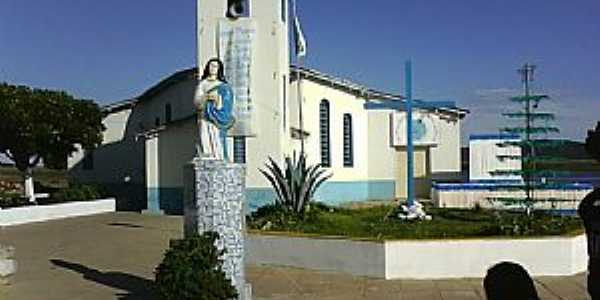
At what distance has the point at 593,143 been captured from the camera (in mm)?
2346

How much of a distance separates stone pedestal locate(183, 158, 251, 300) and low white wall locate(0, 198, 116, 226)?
15795 mm

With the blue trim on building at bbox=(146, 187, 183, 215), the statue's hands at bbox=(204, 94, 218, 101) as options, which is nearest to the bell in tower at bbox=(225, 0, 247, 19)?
the blue trim on building at bbox=(146, 187, 183, 215)

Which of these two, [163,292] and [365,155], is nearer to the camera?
[163,292]

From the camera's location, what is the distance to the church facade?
25312 mm

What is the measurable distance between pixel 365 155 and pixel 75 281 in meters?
19.7

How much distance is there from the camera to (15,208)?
27.0 m

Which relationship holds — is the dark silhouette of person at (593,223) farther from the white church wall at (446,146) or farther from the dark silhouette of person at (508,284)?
the white church wall at (446,146)

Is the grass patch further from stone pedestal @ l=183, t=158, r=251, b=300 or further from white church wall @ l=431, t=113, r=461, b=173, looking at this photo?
white church wall @ l=431, t=113, r=461, b=173

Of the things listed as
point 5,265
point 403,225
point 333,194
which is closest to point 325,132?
point 333,194

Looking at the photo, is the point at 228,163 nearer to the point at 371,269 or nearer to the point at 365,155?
the point at 371,269

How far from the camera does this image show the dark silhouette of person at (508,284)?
2141 millimetres

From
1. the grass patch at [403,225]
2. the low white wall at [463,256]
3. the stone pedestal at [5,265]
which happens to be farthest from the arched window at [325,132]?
the stone pedestal at [5,265]

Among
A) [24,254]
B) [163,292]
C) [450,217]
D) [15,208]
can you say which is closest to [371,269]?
[163,292]

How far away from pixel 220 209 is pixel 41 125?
2056 centimetres
